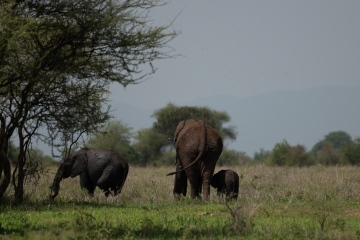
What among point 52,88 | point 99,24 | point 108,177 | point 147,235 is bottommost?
point 147,235

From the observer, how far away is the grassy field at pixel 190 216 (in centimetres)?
1199

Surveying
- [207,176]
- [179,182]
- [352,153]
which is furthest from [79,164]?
[352,153]

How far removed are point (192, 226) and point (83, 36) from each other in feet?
15.0

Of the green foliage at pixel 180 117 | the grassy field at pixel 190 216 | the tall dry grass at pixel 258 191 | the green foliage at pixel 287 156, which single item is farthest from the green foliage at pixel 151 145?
the grassy field at pixel 190 216

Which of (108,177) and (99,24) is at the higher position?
(99,24)

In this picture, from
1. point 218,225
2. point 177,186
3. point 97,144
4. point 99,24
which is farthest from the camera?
point 97,144

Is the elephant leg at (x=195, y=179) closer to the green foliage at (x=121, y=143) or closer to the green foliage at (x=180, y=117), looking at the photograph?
the green foliage at (x=121, y=143)

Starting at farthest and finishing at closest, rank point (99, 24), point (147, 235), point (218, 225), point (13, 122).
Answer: point (13, 122) < point (99, 24) < point (218, 225) < point (147, 235)

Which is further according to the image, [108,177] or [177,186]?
[108,177]

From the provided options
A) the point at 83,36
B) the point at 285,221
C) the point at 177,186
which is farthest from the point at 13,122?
the point at 285,221

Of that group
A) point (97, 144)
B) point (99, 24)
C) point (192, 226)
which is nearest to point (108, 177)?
point (99, 24)

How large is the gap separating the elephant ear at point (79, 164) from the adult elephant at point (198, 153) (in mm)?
3079

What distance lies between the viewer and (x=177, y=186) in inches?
767

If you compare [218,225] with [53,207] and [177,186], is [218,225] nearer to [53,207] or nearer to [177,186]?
[53,207]
